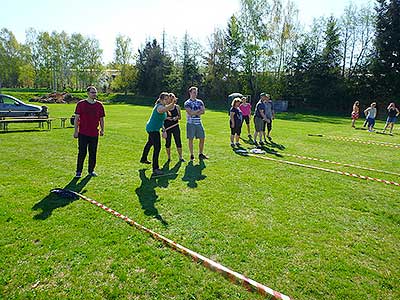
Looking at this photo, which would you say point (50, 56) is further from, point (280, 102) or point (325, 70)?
point (325, 70)

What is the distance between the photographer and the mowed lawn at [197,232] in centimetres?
279

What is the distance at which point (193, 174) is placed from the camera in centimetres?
650

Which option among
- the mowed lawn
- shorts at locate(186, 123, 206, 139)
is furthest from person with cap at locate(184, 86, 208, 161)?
the mowed lawn

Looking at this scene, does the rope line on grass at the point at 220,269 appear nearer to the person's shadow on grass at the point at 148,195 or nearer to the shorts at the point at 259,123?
the person's shadow on grass at the point at 148,195

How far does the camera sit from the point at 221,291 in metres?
2.70

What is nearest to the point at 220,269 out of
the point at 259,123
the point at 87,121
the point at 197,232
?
the point at 197,232

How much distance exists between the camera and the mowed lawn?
9.16 feet

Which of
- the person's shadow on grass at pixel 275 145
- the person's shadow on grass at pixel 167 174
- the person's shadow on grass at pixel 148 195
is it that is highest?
the person's shadow on grass at pixel 275 145

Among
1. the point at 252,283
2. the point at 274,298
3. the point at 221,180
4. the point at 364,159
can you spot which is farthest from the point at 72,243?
the point at 364,159

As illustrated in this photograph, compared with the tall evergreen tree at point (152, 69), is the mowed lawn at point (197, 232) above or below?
below

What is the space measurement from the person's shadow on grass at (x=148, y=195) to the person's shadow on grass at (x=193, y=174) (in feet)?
2.23

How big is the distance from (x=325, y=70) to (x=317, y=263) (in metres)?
33.5

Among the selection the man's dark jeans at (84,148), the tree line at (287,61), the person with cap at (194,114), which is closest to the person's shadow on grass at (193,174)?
the person with cap at (194,114)

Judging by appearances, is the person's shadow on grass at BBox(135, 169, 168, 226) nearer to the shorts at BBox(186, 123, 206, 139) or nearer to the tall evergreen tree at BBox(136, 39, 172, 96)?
the shorts at BBox(186, 123, 206, 139)
